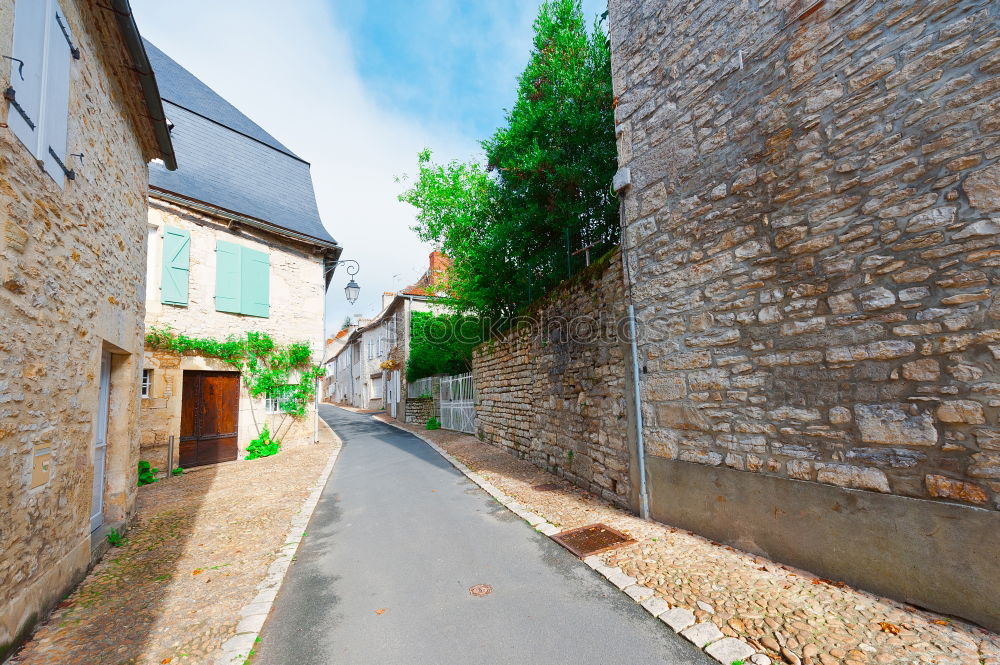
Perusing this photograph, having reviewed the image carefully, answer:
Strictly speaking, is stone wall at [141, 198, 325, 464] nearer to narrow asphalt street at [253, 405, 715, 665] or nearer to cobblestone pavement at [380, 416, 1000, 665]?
narrow asphalt street at [253, 405, 715, 665]

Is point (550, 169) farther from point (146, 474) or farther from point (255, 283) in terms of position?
point (146, 474)

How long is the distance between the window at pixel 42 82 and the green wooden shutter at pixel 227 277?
659 centimetres

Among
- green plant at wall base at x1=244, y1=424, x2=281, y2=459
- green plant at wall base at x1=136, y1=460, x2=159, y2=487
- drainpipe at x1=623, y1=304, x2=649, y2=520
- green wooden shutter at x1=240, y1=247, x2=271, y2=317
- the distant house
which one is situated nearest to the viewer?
drainpipe at x1=623, y1=304, x2=649, y2=520

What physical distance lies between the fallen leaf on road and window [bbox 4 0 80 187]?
535 cm

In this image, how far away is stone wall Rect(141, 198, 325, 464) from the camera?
8.05 m

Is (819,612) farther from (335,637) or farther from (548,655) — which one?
(335,637)

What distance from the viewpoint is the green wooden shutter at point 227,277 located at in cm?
905

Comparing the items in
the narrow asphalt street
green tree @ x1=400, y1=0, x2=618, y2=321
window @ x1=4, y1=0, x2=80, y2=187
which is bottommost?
the narrow asphalt street

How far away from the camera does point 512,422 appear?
848 cm

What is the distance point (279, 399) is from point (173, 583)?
23.2ft

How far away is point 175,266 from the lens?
8391mm

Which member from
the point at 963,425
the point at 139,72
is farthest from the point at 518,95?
the point at 963,425

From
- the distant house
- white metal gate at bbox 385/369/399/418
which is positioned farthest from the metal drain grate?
white metal gate at bbox 385/369/399/418

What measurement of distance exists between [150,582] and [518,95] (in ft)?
29.7
